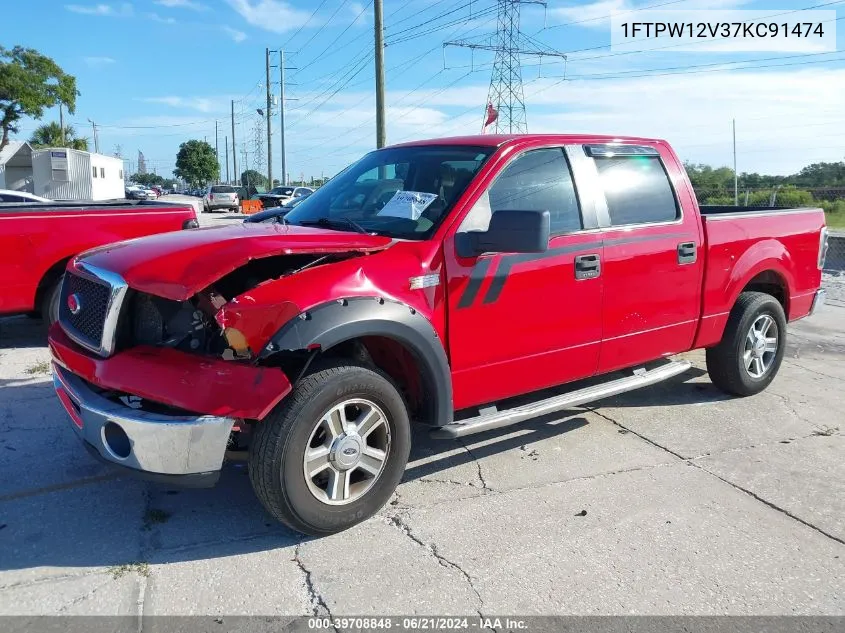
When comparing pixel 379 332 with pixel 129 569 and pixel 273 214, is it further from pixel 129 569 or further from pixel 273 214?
pixel 273 214

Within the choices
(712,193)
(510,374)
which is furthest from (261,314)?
(712,193)

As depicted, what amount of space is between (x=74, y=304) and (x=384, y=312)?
162cm

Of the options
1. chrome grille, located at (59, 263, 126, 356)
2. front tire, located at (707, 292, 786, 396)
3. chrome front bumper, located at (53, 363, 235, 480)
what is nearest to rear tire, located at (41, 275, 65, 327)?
chrome grille, located at (59, 263, 126, 356)

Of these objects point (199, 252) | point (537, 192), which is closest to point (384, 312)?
point (199, 252)

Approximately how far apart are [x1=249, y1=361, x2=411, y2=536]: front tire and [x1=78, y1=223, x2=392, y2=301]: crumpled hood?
23.2 inches

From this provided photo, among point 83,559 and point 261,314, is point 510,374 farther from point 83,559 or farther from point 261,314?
point 83,559

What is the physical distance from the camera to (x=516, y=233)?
355cm

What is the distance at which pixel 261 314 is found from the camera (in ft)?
10.2

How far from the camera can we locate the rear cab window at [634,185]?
15.0ft

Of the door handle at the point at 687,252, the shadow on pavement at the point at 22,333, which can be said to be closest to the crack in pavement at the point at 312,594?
the door handle at the point at 687,252

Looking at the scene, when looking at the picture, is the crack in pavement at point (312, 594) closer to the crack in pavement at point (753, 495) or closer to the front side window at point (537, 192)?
the front side window at point (537, 192)

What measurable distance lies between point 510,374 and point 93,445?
2.15 meters

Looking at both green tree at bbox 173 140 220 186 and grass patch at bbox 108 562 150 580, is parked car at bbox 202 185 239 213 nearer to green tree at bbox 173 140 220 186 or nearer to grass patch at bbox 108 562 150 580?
grass patch at bbox 108 562 150 580

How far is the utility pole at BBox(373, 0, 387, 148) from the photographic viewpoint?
66.8 ft
